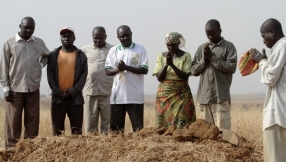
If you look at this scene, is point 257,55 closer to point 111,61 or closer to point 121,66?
point 121,66

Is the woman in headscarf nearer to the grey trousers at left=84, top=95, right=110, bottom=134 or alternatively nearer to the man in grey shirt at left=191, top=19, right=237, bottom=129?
the man in grey shirt at left=191, top=19, right=237, bottom=129

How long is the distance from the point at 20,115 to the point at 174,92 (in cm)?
253

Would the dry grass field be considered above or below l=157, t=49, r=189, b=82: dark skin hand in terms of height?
below

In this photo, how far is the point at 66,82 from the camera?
23.3 ft

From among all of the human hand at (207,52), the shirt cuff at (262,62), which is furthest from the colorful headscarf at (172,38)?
the shirt cuff at (262,62)

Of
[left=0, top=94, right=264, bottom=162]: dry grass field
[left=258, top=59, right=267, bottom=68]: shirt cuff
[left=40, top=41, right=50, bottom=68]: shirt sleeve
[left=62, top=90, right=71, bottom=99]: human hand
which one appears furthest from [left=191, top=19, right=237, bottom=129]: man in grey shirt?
[left=40, top=41, right=50, bottom=68]: shirt sleeve

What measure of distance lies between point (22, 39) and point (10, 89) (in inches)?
32.4

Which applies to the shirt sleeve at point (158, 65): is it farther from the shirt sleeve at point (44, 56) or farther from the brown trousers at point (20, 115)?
the brown trousers at point (20, 115)

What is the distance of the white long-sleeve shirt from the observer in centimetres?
482

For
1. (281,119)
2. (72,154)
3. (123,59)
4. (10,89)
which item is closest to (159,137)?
(72,154)

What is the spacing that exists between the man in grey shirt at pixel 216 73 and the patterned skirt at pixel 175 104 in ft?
0.70

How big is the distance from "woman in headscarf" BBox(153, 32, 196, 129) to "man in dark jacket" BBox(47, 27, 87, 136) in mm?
1297

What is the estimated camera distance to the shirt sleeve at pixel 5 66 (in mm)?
7051

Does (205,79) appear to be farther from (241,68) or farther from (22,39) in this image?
(22,39)
